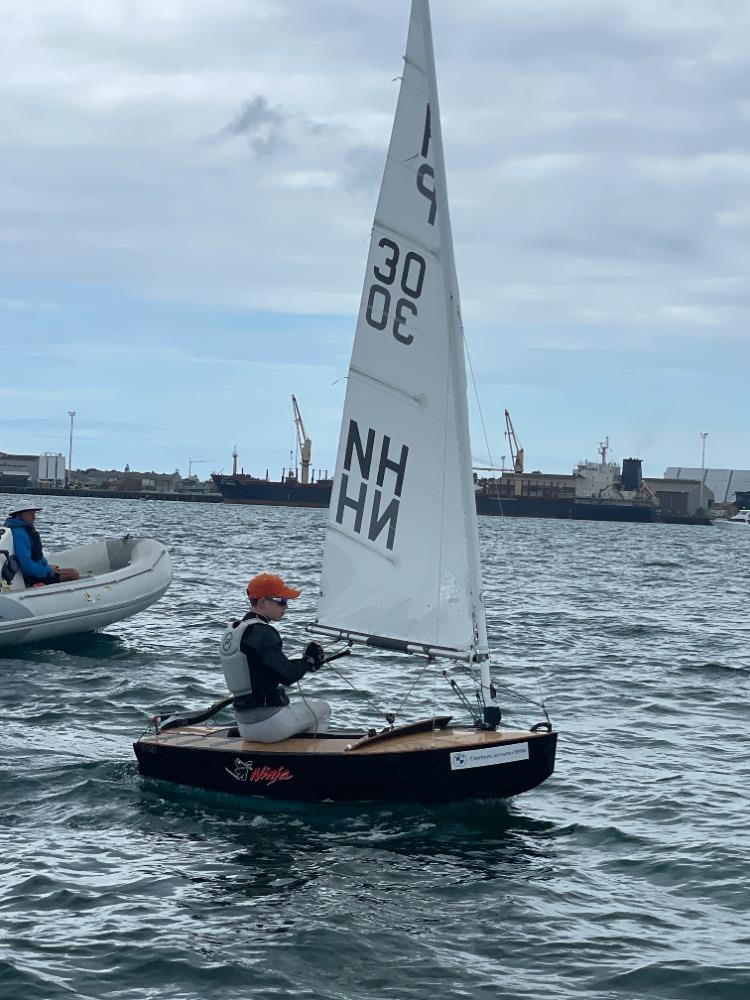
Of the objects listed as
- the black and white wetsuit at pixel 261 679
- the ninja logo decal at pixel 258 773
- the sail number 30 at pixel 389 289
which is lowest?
the ninja logo decal at pixel 258 773

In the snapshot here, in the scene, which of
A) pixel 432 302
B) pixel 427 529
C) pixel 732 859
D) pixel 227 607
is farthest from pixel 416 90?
pixel 227 607

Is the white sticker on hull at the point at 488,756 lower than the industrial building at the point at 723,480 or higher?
lower

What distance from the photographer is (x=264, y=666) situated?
9008 millimetres

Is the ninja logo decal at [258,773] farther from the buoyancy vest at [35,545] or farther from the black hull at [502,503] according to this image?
the black hull at [502,503]

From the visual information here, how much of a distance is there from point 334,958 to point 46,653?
10955mm

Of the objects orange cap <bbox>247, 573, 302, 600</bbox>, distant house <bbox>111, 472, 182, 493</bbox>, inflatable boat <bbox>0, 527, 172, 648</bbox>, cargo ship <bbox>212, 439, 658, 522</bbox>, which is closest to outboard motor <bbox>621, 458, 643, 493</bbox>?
cargo ship <bbox>212, 439, 658, 522</bbox>

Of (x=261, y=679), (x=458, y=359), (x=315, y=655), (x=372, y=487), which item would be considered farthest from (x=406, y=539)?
(x=261, y=679)

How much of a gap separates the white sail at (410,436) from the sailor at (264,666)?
2.80 ft

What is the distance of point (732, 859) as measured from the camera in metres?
8.55

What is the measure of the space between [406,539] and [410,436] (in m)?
0.84

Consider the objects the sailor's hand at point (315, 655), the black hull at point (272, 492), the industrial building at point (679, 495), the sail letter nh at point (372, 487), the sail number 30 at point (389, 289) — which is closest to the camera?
the sailor's hand at point (315, 655)

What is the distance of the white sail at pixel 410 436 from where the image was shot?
930 cm

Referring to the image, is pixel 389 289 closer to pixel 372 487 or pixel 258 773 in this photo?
pixel 372 487

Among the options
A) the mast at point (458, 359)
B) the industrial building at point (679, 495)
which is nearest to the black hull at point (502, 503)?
the industrial building at point (679, 495)
